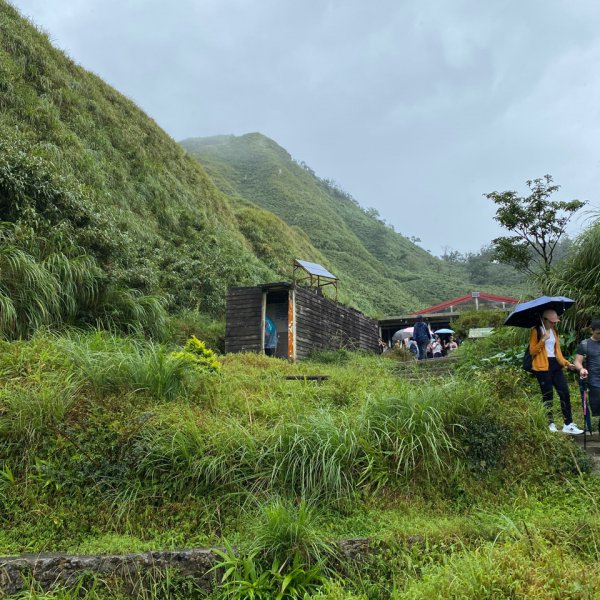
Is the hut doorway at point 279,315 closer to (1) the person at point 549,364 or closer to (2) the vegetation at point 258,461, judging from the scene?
(2) the vegetation at point 258,461

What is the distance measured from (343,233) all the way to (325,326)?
44831 millimetres

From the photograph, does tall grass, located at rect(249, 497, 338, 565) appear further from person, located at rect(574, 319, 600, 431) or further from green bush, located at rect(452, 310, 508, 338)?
green bush, located at rect(452, 310, 508, 338)

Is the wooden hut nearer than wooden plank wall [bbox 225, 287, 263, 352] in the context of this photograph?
No

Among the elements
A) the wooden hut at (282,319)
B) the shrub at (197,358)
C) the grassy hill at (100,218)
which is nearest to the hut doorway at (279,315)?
the wooden hut at (282,319)

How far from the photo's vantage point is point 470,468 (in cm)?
478

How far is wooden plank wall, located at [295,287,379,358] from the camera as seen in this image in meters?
15.1

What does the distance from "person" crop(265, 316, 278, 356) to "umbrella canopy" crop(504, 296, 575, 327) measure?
9053 mm

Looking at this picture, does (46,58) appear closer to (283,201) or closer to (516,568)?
(516,568)

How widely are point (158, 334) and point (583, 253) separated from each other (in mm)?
7860

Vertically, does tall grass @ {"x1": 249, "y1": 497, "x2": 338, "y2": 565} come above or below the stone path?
below

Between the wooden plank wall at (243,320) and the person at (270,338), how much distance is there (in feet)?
2.08

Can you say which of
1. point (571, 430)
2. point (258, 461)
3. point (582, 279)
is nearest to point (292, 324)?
point (582, 279)

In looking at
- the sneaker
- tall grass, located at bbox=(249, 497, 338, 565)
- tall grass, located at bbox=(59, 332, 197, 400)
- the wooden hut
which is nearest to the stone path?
the sneaker

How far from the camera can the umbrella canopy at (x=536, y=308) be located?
626cm
